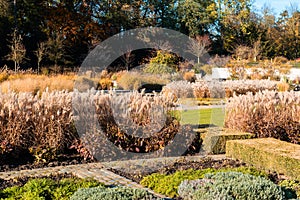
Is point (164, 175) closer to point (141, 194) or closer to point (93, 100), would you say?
point (141, 194)

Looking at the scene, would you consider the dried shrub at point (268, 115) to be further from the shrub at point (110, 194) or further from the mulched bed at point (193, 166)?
the shrub at point (110, 194)

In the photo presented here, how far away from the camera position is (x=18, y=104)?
511cm

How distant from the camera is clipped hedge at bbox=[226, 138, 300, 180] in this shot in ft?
15.2

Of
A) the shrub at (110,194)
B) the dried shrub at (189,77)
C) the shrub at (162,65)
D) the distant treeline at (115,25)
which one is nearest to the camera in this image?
the shrub at (110,194)

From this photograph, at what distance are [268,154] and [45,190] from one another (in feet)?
9.83

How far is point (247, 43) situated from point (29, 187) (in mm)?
32659

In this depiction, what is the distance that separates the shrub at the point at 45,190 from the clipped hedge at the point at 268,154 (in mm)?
2485

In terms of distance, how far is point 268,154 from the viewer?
4965 millimetres

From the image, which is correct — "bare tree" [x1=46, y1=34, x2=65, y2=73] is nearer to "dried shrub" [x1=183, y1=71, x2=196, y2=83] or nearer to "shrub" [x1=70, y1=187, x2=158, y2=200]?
"dried shrub" [x1=183, y1=71, x2=196, y2=83]

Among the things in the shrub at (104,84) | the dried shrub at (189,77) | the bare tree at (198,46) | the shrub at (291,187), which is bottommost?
the shrub at (291,187)

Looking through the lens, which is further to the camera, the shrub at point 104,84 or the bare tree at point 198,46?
the bare tree at point 198,46

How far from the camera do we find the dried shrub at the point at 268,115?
6594 millimetres

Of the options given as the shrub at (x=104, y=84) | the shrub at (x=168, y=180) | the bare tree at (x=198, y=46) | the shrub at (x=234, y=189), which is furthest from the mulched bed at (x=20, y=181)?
the bare tree at (x=198, y=46)

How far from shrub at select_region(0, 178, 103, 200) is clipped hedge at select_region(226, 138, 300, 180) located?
2485mm
